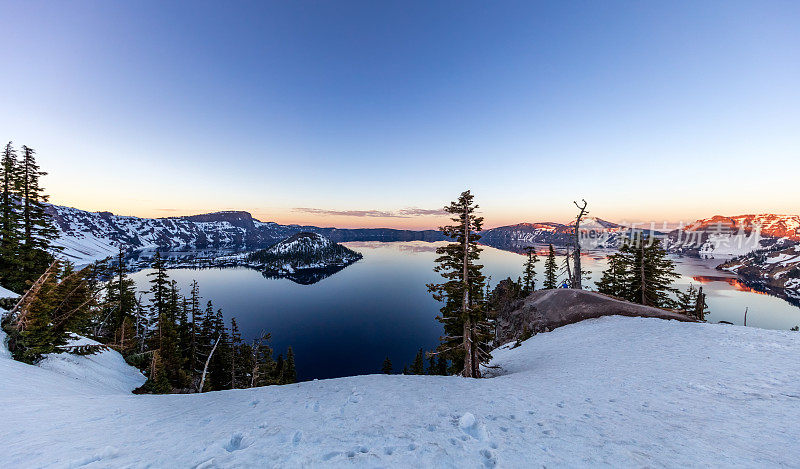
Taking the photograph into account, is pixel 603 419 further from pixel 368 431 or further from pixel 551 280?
pixel 551 280

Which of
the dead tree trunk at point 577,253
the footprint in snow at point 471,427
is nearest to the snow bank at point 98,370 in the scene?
the footprint in snow at point 471,427

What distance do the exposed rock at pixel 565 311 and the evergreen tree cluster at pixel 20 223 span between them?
147ft

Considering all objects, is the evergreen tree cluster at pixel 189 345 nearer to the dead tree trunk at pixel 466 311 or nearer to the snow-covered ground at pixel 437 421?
the dead tree trunk at pixel 466 311

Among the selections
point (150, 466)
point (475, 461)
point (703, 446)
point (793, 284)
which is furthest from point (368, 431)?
point (793, 284)

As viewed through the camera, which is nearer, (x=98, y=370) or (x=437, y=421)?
(x=437, y=421)

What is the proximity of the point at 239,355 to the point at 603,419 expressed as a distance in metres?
42.2

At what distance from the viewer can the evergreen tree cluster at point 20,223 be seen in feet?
70.7

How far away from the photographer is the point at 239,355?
3578 cm

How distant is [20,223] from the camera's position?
22.8m

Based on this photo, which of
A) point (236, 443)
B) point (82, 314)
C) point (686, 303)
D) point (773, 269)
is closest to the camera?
point (236, 443)

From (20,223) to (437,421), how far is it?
38.8 m

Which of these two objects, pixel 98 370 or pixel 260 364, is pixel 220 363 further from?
pixel 98 370

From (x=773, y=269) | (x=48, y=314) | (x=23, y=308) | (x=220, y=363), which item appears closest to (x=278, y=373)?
(x=220, y=363)

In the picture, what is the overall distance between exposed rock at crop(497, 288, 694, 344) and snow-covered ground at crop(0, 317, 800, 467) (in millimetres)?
13411
